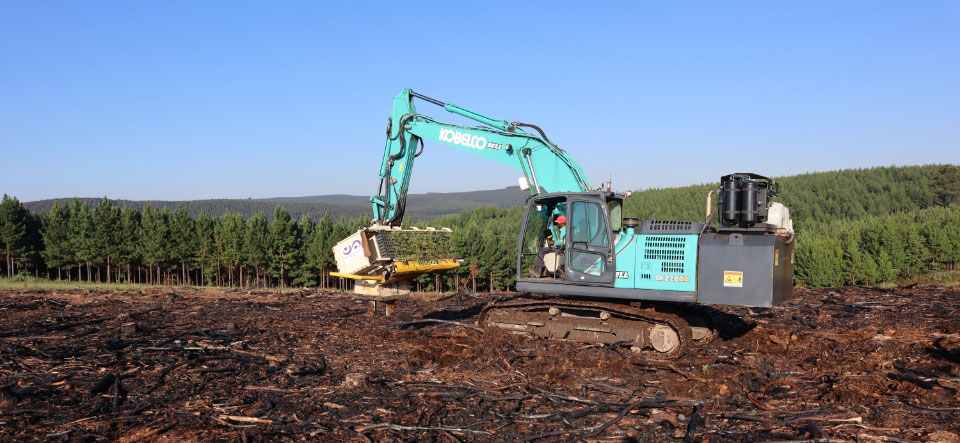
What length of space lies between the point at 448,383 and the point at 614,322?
12.0 feet

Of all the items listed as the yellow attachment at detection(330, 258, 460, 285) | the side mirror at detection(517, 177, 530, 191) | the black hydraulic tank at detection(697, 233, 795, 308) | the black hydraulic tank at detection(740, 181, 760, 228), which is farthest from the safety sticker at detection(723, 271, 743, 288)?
the yellow attachment at detection(330, 258, 460, 285)

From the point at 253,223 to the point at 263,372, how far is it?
1794 inches

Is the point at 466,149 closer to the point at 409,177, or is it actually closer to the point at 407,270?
the point at 409,177

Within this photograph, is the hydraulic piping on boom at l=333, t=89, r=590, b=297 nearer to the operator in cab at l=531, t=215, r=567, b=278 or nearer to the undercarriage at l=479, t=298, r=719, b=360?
the operator in cab at l=531, t=215, r=567, b=278

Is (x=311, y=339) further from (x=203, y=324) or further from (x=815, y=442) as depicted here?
(x=815, y=442)

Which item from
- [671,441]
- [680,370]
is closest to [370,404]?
[671,441]

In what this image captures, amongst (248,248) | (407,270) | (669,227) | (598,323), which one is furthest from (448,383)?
(248,248)

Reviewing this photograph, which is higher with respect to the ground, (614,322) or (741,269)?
(741,269)

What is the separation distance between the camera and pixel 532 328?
12.2 m

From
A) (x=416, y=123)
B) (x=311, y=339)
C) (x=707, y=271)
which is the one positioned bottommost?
(x=311, y=339)

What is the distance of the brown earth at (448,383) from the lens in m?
7.03

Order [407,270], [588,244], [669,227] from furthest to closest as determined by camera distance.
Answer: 1. [407,270]
2. [588,244]
3. [669,227]

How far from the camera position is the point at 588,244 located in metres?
11.1

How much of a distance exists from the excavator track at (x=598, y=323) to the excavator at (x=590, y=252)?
0.02 m
